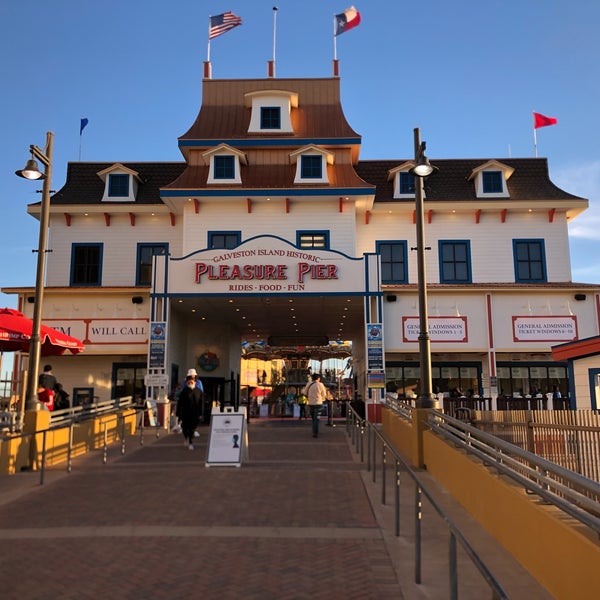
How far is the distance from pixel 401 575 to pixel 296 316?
21.3m

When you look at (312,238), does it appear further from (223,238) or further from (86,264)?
(86,264)

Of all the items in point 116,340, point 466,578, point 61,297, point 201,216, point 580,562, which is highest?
point 201,216

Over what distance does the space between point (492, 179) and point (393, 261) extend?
5.52 meters

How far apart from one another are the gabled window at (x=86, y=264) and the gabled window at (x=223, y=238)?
5042 millimetres

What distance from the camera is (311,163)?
25625mm

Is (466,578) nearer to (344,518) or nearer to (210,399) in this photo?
(344,518)

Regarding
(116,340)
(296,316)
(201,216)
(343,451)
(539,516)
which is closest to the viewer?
(539,516)

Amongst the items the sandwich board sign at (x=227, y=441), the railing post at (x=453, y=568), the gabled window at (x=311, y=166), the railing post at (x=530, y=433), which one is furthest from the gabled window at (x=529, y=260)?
the railing post at (x=453, y=568)

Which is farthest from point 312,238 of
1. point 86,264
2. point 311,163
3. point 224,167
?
point 86,264

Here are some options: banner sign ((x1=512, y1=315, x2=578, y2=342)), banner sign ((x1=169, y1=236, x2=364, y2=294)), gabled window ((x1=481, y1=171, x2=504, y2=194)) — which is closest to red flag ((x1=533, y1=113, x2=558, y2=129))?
gabled window ((x1=481, y1=171, x2=504, y2=194))

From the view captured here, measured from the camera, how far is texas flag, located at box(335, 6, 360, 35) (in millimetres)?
29766

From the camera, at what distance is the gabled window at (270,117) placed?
88.0 ft

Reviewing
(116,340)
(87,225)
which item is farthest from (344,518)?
(87,225)

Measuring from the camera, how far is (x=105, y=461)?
13.1 meters
